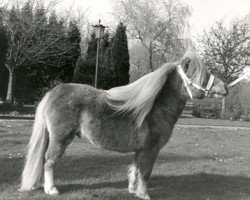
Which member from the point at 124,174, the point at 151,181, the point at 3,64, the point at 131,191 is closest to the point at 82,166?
the point at 124,174

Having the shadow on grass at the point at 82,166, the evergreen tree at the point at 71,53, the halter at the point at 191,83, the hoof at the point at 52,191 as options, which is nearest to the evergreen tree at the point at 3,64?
the evergreen tree at the point at 71,53

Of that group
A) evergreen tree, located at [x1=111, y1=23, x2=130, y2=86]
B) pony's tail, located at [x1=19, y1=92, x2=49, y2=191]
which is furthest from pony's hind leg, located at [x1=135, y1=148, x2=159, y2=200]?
evergreen tree, located at [x1=111, y1=23, x2=130, y2=86]

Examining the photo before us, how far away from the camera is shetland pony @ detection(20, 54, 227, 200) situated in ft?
18.4

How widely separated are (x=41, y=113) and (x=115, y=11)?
3871cm

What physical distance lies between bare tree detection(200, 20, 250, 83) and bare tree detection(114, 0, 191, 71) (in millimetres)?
5371

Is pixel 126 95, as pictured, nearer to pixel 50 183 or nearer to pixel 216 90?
pixel 216 90

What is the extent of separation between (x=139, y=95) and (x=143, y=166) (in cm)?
110

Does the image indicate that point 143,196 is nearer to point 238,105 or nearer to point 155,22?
point 238,105

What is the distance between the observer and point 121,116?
5.77m

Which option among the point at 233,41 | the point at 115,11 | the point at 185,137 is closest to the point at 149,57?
the point at 115,11

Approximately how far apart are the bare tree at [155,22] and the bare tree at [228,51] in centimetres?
537

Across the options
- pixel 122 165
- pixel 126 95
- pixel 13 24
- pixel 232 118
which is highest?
pixel 13 24

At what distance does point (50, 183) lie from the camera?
5793 mm

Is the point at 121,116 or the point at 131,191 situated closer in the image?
the point at 121,116
